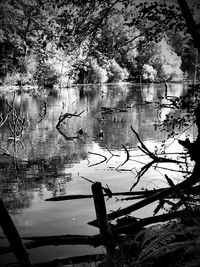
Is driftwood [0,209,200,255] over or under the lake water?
over

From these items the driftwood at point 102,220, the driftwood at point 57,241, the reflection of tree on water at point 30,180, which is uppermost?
the driftwood at point 102,220

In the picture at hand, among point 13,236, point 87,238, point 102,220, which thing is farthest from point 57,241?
point 13,236

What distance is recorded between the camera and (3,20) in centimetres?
6091

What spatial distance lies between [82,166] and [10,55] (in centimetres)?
5666

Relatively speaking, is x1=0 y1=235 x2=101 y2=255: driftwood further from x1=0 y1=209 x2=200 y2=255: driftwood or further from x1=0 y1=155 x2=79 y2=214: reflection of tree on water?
x1=0 y1=155 x2=79 y2=214: reflection of tree on water

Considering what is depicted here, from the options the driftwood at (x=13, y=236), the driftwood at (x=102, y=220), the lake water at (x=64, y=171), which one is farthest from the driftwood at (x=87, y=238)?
the lake water at (x=64, y=171)

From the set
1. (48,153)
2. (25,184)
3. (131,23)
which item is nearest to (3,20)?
(48,153)

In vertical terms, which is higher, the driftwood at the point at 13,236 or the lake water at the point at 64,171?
the driftwood at the point at 13,236

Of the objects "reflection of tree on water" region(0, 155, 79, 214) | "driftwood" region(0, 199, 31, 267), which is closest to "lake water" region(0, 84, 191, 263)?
"reflection of tree on water" region(0, 155, 79, 214)

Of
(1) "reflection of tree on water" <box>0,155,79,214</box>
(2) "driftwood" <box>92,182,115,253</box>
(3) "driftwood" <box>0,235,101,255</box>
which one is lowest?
(1) "reflection of tree on water" <box>0,155,79,214</box>

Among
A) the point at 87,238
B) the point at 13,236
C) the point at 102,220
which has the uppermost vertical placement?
the point at 13,236

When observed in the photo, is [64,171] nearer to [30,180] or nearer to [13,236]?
[30,180]

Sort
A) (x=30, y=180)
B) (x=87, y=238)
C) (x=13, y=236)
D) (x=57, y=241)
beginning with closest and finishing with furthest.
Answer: (x=13, y=236), (x=57, y=241), (x=87, y=238), (x=30, y=180)

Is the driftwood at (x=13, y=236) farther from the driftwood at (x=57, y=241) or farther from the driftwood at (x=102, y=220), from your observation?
the driftwood at (x=102, y=220)
